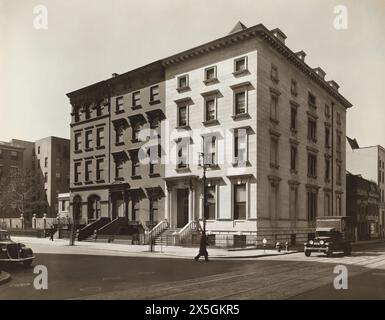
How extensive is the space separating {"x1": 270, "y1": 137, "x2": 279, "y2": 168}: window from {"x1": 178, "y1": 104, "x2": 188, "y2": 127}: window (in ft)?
24.0

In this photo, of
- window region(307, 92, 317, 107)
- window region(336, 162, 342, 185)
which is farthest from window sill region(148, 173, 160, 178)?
window region(336, 162, 342, 185)

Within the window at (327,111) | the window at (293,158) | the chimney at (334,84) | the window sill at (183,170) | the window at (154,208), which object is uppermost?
the chimney at (334,84)

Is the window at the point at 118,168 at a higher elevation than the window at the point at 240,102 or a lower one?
lower

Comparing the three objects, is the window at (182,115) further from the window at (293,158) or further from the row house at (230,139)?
the window at (293,158)

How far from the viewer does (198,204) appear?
3409cm

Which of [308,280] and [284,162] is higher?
[284,162]

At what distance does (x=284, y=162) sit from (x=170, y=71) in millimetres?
12386

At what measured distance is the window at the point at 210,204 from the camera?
33656mm

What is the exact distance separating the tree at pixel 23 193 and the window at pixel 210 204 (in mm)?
15531

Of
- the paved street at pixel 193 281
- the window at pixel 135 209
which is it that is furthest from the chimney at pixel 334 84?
the paved street at pixel 193 281

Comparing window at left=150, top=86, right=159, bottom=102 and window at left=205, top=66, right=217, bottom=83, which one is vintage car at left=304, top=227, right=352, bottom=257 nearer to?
window at left=205, top=66, right=217, bottom=83

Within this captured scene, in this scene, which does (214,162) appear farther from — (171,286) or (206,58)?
(171,286)

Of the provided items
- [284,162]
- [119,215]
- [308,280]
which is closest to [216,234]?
[284,162]

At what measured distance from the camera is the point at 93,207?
43.5 m
